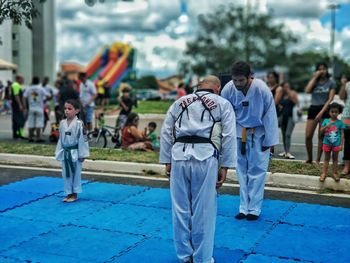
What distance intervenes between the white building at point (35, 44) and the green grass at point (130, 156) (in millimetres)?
2081

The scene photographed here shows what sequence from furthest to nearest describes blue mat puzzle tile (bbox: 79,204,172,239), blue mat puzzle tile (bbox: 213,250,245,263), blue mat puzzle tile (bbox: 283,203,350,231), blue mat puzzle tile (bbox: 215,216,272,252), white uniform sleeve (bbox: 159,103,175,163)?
blue mat puzzle tile (bbox: 283,203,350,231)
blue mat puzzle tile (bbox: 79,204,172,239)
blue mat puzzle tile (bbox: 215,216,272,252)
blue mat puzzle tile (bbox: 213,250,245,263)
white uniform sleeve (bbox: 159,103,175,163)

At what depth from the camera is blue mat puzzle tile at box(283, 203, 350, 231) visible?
18.7ft

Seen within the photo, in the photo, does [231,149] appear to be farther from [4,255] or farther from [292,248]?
[4,255]

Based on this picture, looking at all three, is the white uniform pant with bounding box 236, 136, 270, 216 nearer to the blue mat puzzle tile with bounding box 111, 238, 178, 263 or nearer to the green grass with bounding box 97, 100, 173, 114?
the blue mat puzzle tile with bounding box 111, 238, 178, 263

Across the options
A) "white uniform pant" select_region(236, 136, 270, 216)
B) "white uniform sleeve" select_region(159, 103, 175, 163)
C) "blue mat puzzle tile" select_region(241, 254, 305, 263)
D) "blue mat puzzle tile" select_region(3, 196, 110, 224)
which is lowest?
"blue mat puzzle tile" select_region(3, 196, 110, 224)

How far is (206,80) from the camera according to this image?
15.0ft

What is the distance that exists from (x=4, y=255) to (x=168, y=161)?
1921 mm

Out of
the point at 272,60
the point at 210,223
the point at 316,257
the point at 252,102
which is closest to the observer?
the point at 210,223

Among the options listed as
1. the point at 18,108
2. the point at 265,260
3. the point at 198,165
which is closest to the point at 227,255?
the point at 265,260

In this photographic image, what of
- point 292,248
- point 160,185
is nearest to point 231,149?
point 292,248

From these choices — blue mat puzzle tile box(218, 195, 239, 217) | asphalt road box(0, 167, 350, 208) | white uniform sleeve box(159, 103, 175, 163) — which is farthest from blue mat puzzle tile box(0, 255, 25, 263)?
asphalt road box(0, 167, 350, 208)

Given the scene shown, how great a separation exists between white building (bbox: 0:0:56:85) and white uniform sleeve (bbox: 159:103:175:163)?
4.23 m

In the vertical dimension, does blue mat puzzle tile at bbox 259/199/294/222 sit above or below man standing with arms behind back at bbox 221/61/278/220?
below

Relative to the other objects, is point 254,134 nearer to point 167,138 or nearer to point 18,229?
point 167,138
